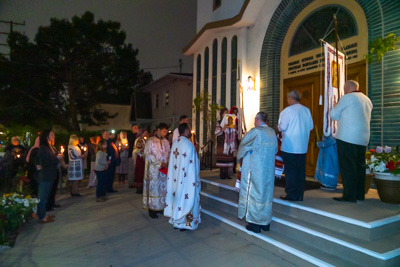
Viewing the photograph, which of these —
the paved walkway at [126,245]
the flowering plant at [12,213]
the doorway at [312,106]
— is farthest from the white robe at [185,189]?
the doorway at [312,106]

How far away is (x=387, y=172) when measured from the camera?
499cm

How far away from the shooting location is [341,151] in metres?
5.07

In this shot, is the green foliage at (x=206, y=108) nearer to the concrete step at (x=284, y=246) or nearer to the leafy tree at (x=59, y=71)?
the concrete step at (x=284, y=246)

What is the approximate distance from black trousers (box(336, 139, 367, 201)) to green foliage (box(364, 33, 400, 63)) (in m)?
2.20

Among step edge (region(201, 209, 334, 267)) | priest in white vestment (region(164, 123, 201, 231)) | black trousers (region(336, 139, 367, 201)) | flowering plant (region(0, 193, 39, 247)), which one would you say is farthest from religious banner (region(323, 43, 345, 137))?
flowering plant (region(0, 193, 39, 247))

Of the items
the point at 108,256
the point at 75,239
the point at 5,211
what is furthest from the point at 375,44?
the point at 5,211

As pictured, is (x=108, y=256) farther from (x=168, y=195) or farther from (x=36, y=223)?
(x=36, y=223)

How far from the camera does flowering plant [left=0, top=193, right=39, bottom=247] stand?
18.2 feet

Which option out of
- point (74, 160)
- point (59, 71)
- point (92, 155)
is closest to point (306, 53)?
point (74, 160)

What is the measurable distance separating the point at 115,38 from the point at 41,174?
71.3 feet

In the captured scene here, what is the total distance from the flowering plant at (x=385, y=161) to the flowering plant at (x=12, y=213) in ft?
20.1

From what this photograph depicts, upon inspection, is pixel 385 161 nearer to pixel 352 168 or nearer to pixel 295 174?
pixel 352 168

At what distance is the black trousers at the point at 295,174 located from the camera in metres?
5.25

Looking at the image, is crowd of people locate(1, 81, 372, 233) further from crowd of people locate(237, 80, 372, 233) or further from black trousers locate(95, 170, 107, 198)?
black trousers locate(95, 170, 107, 198)
